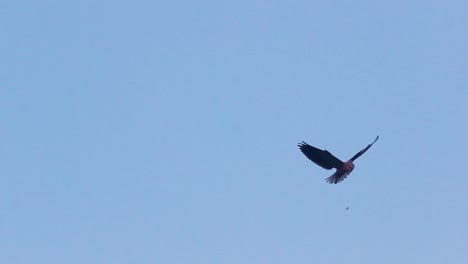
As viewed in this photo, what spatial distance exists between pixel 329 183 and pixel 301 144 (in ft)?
9.83

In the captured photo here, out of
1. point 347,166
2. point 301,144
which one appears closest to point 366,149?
point 347,166

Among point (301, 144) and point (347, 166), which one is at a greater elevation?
point (301, 144)

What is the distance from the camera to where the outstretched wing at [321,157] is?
3135 centimetres

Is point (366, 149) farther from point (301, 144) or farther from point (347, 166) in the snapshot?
point (301, 144)

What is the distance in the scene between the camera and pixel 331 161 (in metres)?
31.7

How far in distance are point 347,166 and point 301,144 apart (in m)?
2.98

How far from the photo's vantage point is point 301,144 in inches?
1296

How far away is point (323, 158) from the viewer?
31.8 meters

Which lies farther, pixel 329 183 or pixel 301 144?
pixel 301 144

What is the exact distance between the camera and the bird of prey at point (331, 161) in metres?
31.0

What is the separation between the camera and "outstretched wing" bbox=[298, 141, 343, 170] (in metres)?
31.3

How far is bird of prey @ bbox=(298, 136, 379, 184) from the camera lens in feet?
102

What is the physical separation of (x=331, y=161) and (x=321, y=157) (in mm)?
532

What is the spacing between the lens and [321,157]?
31812 millimetres
